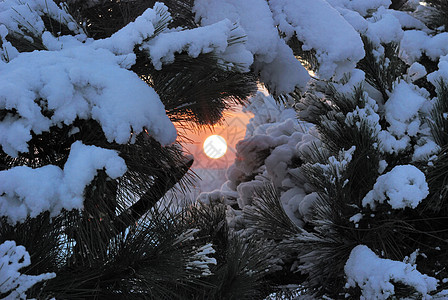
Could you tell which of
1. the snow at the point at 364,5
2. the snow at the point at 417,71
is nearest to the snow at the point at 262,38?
the snow at the point at 417,71

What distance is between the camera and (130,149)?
4.37ft

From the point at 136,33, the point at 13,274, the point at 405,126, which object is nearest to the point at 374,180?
the point at 405,126

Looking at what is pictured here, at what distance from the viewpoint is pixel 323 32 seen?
1.49m

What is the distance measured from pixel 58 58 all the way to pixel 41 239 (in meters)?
0.52

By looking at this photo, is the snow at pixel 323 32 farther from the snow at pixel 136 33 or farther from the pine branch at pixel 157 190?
the pine branch at pixel 157 190

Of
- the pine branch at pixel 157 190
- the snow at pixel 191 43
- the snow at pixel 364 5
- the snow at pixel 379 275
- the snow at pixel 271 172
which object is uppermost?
the snow at pixel 191 43

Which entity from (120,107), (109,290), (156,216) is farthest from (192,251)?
(120,107)

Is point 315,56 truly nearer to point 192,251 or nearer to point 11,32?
point 192,251

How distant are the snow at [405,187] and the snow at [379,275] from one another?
0.76 ft

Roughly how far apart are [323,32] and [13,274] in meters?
1.22

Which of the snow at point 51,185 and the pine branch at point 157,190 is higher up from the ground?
the snow at point 51,185

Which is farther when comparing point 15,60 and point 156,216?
point 156,216

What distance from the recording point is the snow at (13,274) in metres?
0.94

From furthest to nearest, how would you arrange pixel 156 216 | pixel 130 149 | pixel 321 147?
pixel 321 147, pixel 156 216, pixel 130 149
